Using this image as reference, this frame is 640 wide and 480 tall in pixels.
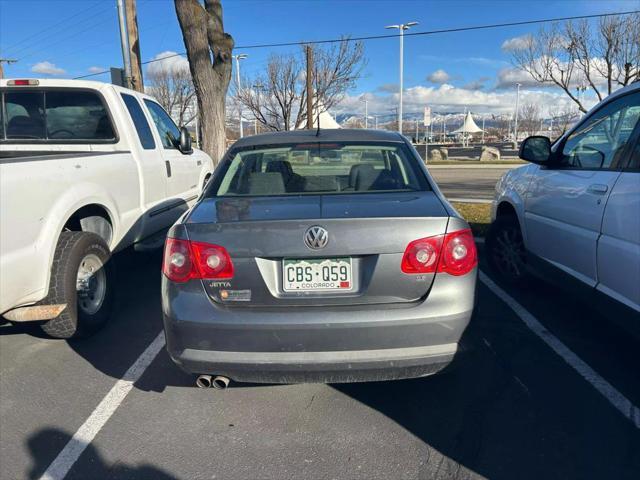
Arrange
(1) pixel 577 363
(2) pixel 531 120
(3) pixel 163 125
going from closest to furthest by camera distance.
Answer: (1) pixel 577 363
(3) pixel 163 125
(2) pixel 531 120

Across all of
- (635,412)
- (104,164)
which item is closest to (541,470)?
(635,412)

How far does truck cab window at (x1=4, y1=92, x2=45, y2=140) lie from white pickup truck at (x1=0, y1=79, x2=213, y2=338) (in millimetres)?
10

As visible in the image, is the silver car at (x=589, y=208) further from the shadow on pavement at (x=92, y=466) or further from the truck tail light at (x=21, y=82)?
the truck tail light at (x=21, y=82)

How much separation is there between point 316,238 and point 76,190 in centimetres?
233

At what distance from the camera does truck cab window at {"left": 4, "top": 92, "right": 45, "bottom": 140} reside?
4844mm

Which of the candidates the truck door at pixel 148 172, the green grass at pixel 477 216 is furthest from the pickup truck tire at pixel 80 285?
the green grass at pixel 477 216

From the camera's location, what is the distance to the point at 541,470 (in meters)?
2.36

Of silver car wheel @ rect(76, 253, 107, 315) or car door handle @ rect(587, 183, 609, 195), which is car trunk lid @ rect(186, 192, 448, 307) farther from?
silver car wheel @ rect(76, 253, 107, 315)

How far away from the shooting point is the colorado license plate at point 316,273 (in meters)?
2.39

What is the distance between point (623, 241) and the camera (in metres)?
2.82

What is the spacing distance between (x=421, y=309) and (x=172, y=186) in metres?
4.20

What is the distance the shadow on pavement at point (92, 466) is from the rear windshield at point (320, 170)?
166cm

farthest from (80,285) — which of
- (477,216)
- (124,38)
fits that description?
(124,38)

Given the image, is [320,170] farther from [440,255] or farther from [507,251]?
[507,251]
